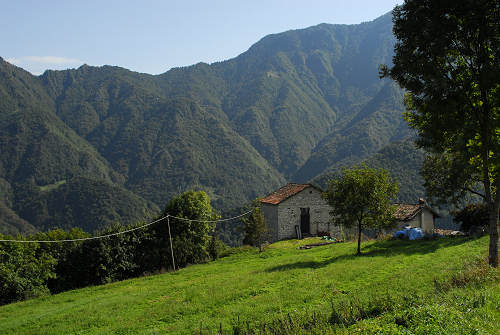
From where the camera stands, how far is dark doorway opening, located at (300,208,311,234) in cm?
4156

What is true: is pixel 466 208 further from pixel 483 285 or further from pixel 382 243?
pixel 483 285

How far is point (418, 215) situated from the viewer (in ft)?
138

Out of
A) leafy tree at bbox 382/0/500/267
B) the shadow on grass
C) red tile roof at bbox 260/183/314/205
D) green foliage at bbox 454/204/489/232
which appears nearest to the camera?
leafy tree at bbox 382/0/500/267

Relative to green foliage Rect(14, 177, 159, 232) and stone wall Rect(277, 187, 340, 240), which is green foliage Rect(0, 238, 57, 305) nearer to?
stone wall Rect(277, 187, 340, 240)

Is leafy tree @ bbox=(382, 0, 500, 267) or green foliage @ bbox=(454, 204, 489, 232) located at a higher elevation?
leafy tree @ bbox=(382, 0, 500, 267)

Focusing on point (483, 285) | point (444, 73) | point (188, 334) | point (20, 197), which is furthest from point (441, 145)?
point (20, 197)

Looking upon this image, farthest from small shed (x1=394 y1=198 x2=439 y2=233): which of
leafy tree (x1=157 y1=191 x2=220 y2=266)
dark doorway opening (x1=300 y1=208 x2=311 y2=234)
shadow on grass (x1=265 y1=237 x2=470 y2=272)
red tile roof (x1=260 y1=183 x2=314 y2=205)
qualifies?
leafy tree (x1=157 y1=191 x2=220 y2=266)

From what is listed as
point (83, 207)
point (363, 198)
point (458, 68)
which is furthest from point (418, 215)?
point (83, 207)

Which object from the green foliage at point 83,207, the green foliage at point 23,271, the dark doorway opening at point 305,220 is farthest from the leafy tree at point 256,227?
the green foliage at point 83,207

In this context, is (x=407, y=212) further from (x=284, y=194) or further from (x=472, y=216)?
(x=472, y=216)

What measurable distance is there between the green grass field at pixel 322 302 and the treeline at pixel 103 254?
482 cm

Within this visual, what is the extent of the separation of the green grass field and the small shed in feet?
61.1

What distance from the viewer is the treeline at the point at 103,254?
87.4ft

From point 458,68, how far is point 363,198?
1185 centimetres
